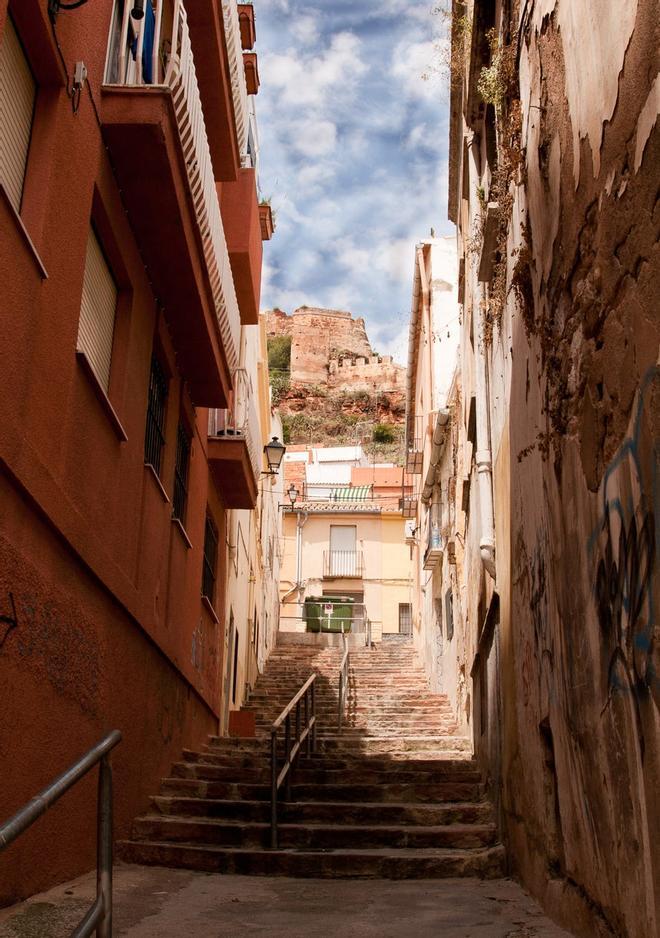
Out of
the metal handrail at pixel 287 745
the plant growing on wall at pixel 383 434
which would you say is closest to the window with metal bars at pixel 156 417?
the metal handrail at pixel 287 745

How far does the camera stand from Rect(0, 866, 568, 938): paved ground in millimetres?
4910

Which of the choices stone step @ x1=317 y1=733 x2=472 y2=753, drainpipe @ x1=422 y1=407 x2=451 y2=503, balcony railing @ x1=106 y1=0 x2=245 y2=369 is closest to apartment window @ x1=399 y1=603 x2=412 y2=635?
drainpipe @ x1=422 y1=407 x2=451 y2=503

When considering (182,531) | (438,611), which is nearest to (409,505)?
(438,611)

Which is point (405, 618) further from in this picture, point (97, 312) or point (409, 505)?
point (97, 312)

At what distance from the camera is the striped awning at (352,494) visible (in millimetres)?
40062

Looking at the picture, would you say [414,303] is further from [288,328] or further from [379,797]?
[288,328]

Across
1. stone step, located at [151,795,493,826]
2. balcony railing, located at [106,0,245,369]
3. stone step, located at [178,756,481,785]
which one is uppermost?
balcony railing, located at [106,0,245,369]

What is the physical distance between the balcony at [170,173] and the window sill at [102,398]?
166 centimetres

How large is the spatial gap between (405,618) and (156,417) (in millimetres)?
30077

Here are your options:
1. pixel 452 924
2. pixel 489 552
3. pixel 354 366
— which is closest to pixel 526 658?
pixel 452 924

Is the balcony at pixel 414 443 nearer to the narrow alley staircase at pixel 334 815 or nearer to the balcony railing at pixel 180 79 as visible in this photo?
the narrow alley staircase at pixel 334 815

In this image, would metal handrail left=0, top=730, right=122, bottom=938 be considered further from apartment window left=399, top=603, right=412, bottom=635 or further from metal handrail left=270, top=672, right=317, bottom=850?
apartment window left=399, top=603, right=412, bottom=635

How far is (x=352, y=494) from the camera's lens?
40.7m

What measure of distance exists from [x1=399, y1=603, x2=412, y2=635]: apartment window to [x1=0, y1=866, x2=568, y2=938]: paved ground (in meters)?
31.6
